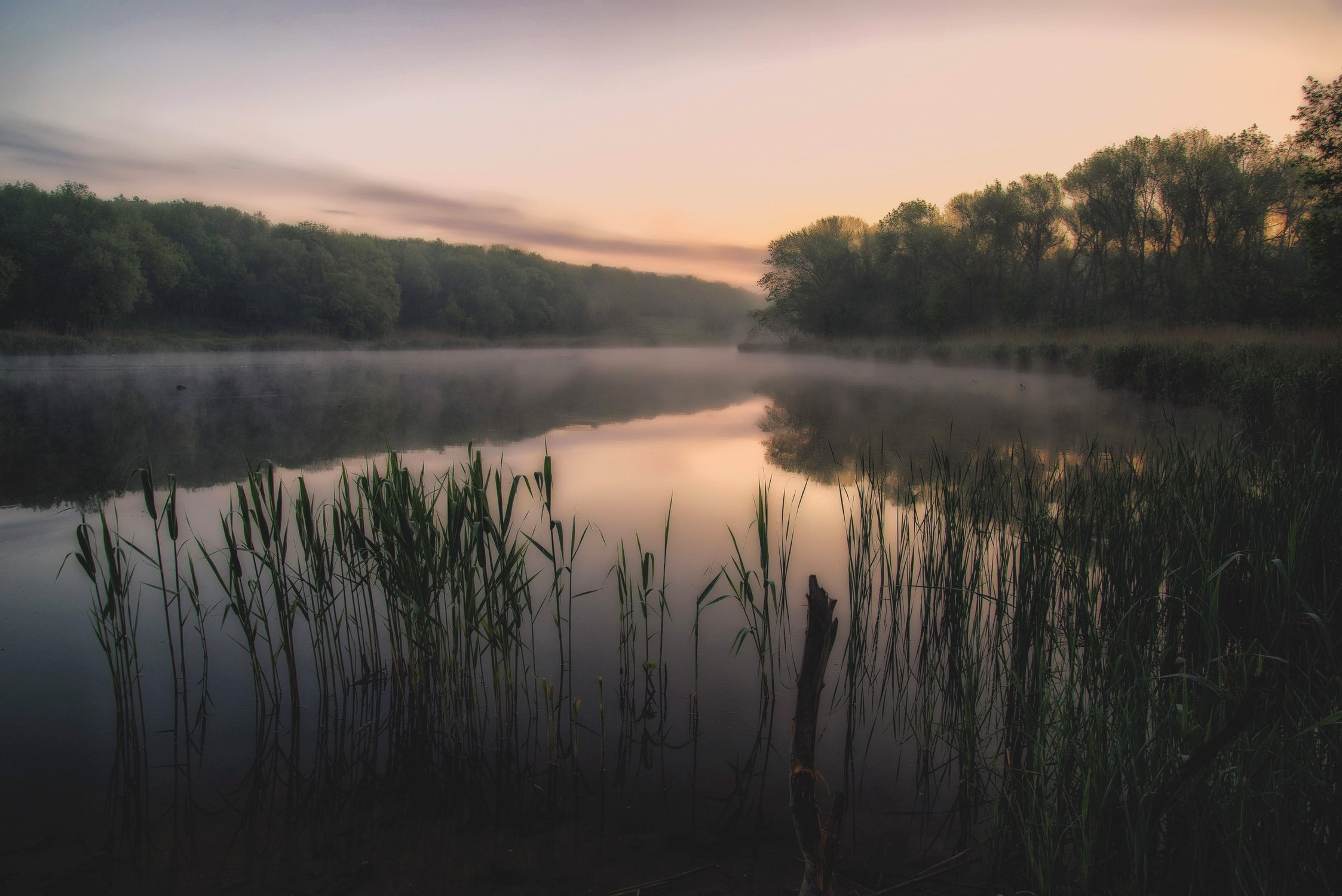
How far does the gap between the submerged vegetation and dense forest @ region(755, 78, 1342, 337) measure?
1950cm

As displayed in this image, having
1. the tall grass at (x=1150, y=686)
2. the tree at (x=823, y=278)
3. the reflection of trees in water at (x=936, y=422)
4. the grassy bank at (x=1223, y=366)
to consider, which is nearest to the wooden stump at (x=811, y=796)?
the tall grass at (x=1150, y=686)

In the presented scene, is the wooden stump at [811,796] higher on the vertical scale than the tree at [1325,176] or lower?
lower

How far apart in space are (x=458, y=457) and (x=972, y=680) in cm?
832

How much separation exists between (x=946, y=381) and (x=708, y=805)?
883 inches

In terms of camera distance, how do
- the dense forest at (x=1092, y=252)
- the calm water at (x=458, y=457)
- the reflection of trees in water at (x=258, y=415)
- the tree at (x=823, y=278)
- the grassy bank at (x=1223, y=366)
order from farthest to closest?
the tree at (x=823, y=278) → the dense forest at (x=1092, y=252) → the reflection of trees in water at (x=258, y=415) → the grassy bank at (x=1223, y=366) → the calm water at (x=458, y=457)

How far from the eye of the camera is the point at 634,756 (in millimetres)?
3018

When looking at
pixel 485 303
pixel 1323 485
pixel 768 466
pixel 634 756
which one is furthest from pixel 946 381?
pixel 485 303

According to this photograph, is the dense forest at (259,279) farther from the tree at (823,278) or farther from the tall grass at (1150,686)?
the tall grass at (1150,686)

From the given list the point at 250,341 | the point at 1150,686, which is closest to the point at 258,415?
the point at 1150,686

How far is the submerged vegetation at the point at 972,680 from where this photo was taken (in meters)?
1.89

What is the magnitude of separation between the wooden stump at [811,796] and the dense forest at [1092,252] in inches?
861

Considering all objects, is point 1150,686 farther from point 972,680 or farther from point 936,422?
point 936,422

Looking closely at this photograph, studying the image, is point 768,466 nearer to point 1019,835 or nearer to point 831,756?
point 831,756

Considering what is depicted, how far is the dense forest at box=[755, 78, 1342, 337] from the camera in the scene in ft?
86.9
